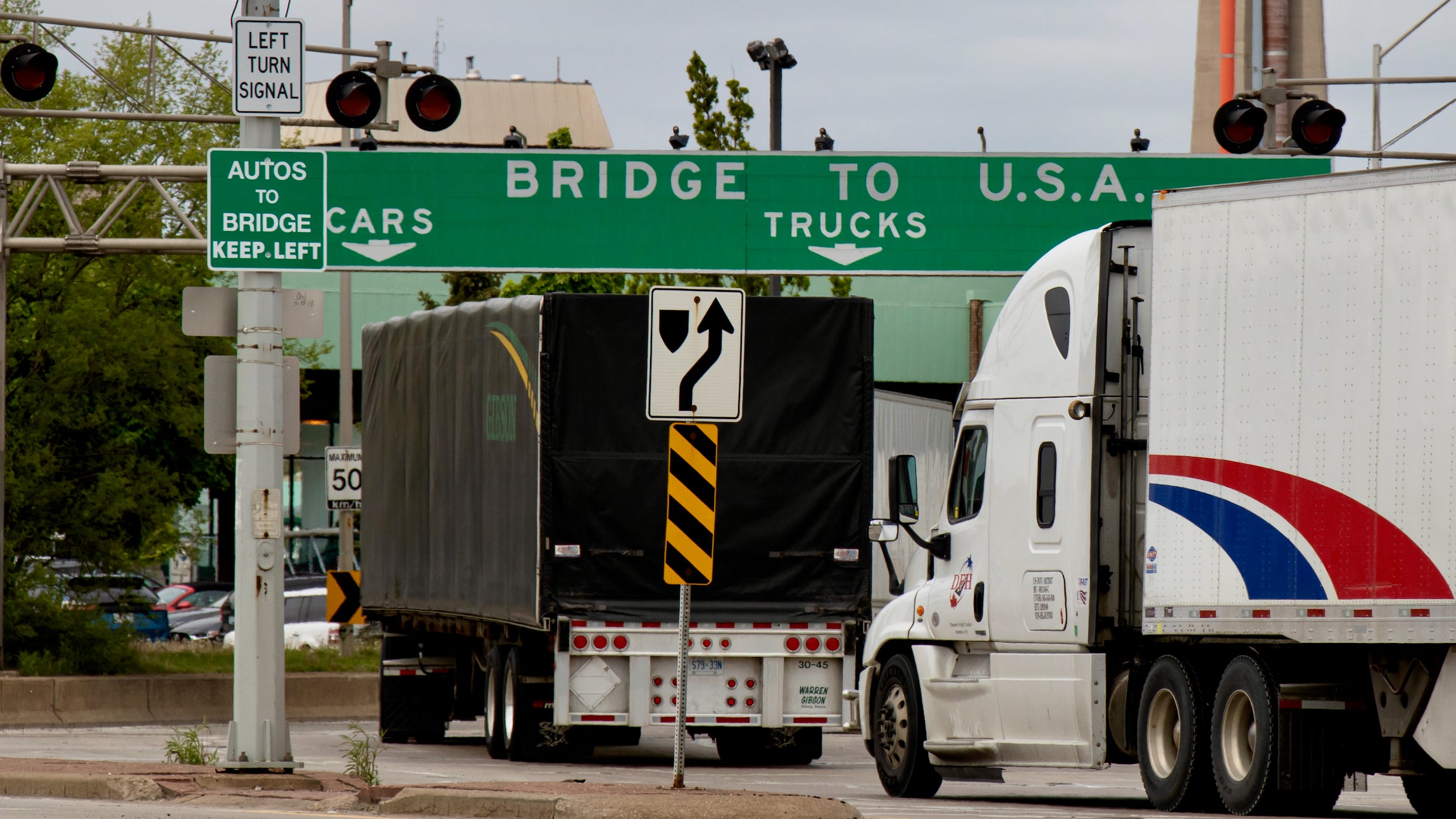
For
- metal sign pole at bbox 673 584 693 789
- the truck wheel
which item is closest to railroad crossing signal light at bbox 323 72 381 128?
metal sign pole at bbox 673 584 693 789

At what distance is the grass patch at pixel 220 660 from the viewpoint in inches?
1068

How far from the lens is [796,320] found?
708 inches

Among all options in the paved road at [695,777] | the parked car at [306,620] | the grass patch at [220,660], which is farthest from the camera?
the parked car at [306,620]

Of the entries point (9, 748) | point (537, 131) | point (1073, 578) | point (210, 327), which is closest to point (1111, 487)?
point (1073, 578)

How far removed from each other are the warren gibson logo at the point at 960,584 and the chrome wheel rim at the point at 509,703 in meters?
4.48

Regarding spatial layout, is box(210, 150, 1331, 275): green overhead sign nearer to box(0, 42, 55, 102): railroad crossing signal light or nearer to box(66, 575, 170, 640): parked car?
box(0, 42, 55, 102): railroad crossing signal light

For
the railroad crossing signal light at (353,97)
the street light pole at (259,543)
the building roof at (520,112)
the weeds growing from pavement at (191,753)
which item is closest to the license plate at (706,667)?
the street light pole at (259,543)

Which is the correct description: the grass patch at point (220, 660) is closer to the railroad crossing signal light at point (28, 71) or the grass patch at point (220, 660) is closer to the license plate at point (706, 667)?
the railroad crossing signal light at point (28, 71)

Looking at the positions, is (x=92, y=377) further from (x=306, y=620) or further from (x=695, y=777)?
(x=695, y=777)

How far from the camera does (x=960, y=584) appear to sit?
51.4ft

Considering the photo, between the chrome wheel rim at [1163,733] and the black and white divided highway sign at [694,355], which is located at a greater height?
the black and white divided highway sign at [694,355]

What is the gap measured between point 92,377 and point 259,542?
1372cm

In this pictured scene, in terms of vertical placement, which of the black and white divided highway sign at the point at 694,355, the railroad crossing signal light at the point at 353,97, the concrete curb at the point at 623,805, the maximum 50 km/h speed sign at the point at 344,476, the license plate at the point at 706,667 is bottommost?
the concrete curb at the point at 623,805

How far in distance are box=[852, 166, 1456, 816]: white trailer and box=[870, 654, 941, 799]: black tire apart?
3cm
